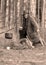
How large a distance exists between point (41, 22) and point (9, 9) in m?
2.76

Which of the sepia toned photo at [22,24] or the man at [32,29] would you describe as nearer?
the sepia toned photo at [22,24]

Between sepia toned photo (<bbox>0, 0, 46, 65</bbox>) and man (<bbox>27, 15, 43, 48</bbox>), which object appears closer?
sepia toned photo (<bbox>0, 0, 46, 65</bbox>)

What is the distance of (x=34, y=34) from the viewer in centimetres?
1091

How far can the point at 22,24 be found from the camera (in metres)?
11.2

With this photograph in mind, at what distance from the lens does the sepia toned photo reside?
29.5 ft

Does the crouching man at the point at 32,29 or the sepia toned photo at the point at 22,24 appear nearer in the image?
the sepia toned photo at the point at 22,24

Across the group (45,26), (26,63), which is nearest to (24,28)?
(45,26)

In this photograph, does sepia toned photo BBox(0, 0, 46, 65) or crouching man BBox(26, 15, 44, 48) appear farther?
crouching man BBox(26, 15, 44, 48)

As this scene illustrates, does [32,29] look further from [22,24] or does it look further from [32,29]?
[22,24]

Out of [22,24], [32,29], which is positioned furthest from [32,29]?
[22,24]

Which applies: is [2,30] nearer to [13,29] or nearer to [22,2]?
[13,29]

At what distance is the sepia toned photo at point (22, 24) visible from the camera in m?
8.99

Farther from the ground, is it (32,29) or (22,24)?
(22,24)

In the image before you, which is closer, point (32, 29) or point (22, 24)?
point (32, 29)
